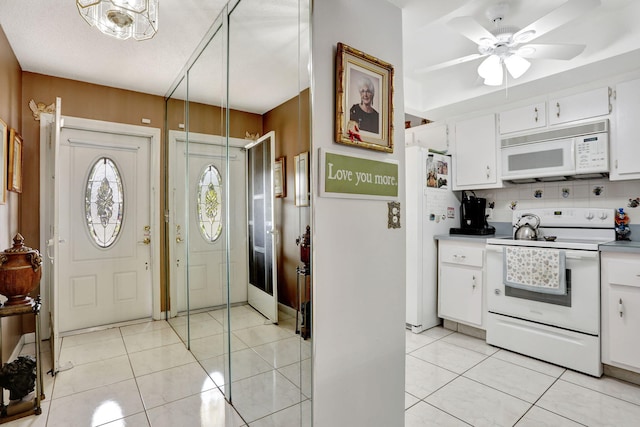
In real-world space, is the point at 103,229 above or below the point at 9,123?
below

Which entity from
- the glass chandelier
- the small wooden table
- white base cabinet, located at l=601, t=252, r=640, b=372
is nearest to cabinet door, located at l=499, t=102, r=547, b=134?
white base cabinet, located at l=601, t=252, r=640, b=372

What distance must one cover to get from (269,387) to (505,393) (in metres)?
1.64

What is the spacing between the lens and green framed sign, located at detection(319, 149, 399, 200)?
1.43 meters

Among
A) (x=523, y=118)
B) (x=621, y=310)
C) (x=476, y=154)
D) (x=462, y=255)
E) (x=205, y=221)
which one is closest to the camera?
(x=621, y=310)

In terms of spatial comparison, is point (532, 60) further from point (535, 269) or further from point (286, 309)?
point (286, 309)

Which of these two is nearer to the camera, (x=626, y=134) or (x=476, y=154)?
(x=626, y=134)

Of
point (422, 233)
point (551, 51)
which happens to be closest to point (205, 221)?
point (422, 233)

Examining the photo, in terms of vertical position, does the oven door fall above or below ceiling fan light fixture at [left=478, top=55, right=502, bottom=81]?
below

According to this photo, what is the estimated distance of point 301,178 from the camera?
149 centimetres

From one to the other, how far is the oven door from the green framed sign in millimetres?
1838

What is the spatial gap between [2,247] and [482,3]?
12.5 ft

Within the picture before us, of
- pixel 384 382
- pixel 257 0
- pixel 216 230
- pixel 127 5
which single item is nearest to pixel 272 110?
pixel 257 0

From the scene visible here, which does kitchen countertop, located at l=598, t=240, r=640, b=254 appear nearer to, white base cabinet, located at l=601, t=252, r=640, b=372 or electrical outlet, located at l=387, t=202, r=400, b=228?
white base cabinet, located at l=601, t=252, r=640, b=372

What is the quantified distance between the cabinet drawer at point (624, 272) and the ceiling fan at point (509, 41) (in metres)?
1.50
